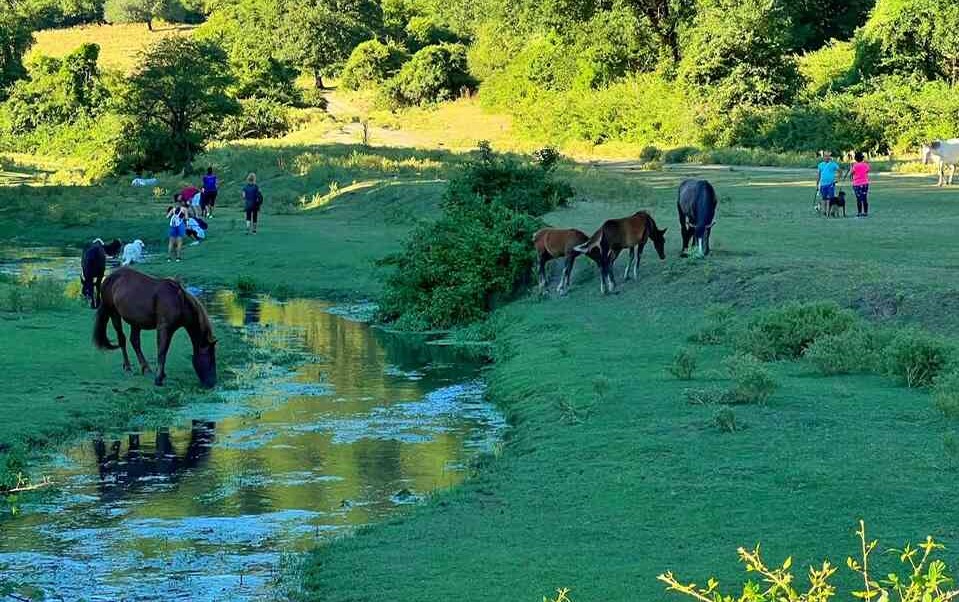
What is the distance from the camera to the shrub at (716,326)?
18.8 m

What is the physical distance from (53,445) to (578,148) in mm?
51891

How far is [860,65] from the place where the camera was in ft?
204

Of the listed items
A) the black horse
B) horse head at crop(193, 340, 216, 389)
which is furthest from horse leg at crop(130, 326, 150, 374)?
the black horse

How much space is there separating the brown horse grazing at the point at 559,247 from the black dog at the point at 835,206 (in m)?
8.86

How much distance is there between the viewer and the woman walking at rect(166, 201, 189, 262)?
3347cm

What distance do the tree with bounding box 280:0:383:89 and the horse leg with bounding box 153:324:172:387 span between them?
76.8m

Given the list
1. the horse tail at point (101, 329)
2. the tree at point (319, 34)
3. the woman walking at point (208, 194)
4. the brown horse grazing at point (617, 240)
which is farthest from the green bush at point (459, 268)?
the tree at point (319, 34)

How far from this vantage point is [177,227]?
110 ft

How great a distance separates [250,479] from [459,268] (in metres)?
12.4

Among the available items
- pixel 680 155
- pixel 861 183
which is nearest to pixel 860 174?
pixel 861 183

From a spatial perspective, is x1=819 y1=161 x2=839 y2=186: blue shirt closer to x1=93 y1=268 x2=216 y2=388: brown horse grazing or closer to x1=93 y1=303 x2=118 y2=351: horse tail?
x1=93 y1=268 x2=216 y2=388: brown horse grazing

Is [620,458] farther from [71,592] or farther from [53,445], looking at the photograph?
[53,445]

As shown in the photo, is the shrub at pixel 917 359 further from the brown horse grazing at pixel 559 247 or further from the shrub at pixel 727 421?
the brown horse grazing at pixel 559 247

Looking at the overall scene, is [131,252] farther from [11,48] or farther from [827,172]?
[11,48]
